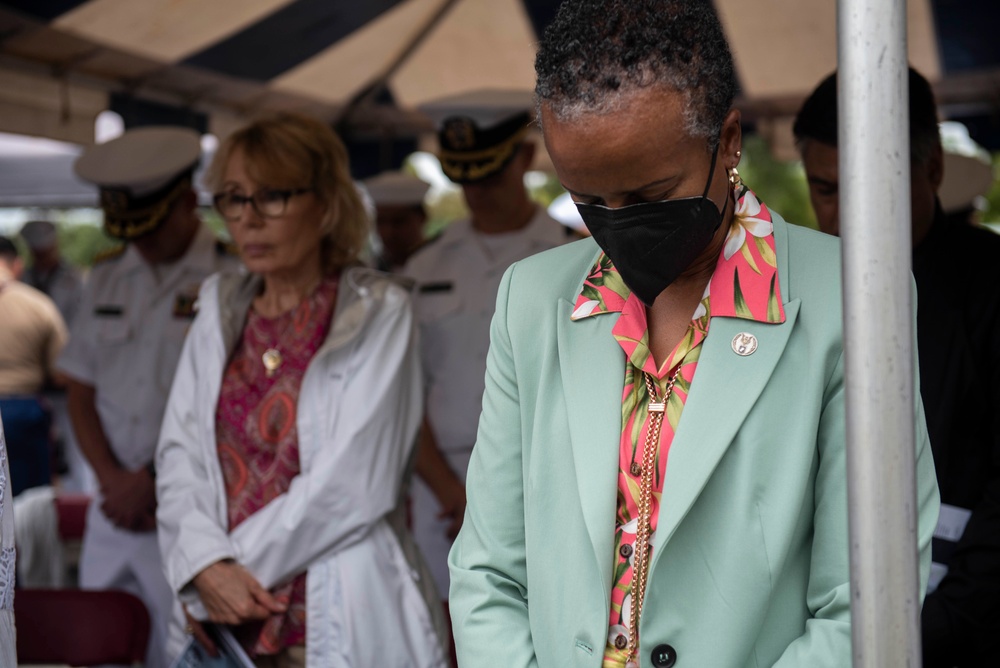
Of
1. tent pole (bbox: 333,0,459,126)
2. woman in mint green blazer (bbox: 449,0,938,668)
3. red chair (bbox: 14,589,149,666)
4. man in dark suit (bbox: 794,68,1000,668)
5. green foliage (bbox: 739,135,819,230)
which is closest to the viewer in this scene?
woman in mint green blazer (bbox: 449,0,938,668)

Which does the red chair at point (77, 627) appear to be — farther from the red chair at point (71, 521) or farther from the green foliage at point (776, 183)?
the green foliage at point (776, 183)

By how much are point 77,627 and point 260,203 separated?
1073mm

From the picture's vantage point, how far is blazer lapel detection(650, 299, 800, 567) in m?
1.16

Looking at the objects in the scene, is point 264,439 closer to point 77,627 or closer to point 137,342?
point 77,627

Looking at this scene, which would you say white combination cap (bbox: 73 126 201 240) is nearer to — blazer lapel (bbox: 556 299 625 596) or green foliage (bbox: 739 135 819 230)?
blazer lapel (bbox: 556 299 625 596)

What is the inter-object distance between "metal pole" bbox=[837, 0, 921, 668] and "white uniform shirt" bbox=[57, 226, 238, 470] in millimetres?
A: 2908

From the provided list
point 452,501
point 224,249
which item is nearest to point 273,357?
point 452,501

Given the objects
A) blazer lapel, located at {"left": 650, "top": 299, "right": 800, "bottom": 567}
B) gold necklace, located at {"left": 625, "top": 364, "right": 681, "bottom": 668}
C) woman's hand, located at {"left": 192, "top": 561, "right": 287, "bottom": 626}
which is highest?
blazer lapel, located at {"left": 650, "top": 299, "right": 800, "bottom": 567}

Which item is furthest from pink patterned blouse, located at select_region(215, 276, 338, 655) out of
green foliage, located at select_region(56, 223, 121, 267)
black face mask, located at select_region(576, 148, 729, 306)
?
green foliage, located at select_region(56, 223, 121, 267)

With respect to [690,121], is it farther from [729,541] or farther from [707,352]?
[729,541]

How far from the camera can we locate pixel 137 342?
366 cm

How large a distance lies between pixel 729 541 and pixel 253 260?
5.10 feet

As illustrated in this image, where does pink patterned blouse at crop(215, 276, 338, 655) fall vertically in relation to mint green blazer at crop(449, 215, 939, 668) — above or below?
below

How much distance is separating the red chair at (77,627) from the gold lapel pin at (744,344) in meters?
1.85
